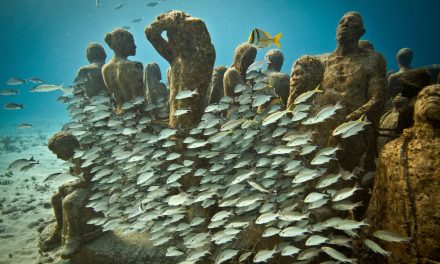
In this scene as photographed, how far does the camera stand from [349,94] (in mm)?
6246

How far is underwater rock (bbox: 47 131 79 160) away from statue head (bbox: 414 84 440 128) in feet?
30.0

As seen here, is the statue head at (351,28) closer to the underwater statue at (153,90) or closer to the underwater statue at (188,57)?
the underwater statue at (188,57)

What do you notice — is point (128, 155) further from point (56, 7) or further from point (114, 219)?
point (56, 7)

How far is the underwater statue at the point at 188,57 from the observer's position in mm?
7582

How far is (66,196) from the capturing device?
8.54 metres

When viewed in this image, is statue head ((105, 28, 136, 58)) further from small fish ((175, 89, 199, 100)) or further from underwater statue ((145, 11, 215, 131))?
small fish ((175, 89, 199, 100))

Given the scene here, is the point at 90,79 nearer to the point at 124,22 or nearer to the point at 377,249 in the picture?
the point at 377,249

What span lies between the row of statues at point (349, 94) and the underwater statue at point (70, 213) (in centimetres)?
10

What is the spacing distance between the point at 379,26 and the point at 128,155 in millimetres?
149584

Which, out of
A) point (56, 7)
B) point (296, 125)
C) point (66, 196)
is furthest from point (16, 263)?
point (56, 7)

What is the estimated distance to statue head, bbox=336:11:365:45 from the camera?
6.34 metres

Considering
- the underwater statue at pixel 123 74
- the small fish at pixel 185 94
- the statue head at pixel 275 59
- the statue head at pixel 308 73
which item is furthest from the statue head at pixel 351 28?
the underwater statue at pixel 123 74

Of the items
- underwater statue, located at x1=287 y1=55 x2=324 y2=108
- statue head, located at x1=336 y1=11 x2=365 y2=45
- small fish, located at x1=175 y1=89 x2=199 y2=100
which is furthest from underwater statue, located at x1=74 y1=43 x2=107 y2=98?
statue head, located at x1=336 y1=11 x2=365 y2=45

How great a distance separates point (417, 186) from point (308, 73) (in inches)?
140
